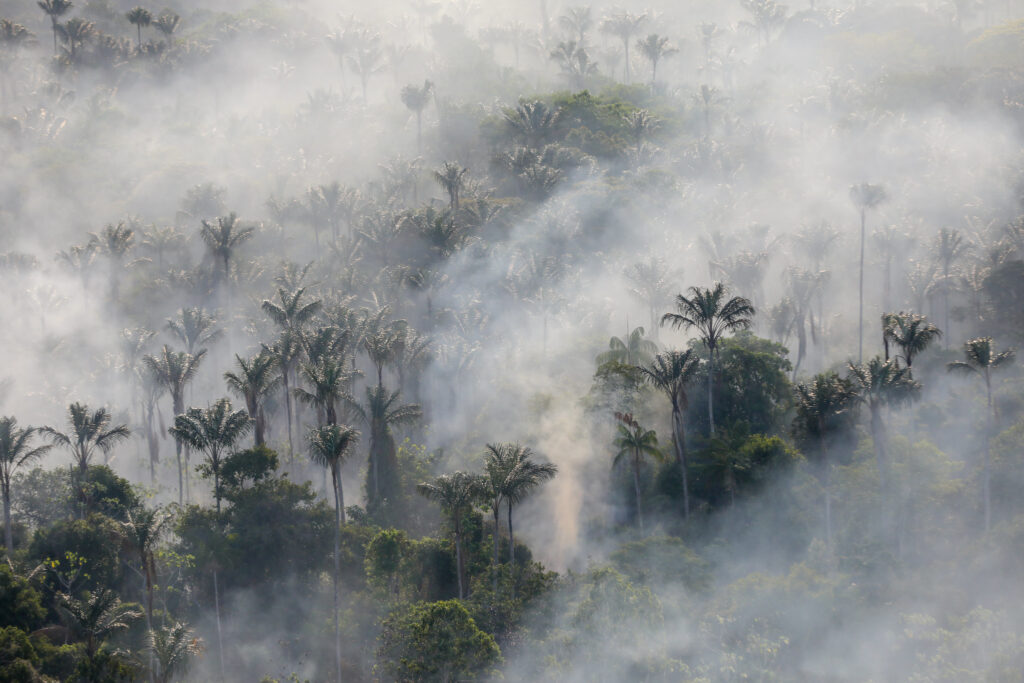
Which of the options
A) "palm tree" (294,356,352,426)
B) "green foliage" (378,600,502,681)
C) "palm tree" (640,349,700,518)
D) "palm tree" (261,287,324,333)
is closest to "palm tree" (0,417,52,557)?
"palm tree" (294,356,352,426)

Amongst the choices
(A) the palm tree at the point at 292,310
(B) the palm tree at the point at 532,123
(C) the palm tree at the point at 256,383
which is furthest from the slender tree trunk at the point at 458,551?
(B) the palm tree at the point at 532,123

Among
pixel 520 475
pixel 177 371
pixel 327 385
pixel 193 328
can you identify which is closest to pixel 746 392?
pixel 520 475

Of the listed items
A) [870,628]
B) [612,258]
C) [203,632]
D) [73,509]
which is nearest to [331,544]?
[203,632]

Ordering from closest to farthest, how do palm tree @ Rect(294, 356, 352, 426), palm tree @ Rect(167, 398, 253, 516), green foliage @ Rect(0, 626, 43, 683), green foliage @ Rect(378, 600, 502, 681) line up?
green foliage @ Rect(0, 626, 43, 683)
green foliage @ Rect(378, 600, 502, 681)
palm tree @ Rect(167, 398, 253, 516)
palm tree @ Rect(294, 356, 352, 426)

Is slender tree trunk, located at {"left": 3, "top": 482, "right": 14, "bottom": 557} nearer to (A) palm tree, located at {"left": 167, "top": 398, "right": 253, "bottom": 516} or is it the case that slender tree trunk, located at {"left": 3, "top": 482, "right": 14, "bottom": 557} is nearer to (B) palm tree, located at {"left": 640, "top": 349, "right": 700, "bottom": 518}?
(A) palm tree, located at {"left": 167, "top": 398, "right": 253, "bottom": 516}

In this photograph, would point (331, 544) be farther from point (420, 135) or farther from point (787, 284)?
point (420, 135)

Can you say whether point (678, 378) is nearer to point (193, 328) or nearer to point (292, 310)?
point (292, 310)
